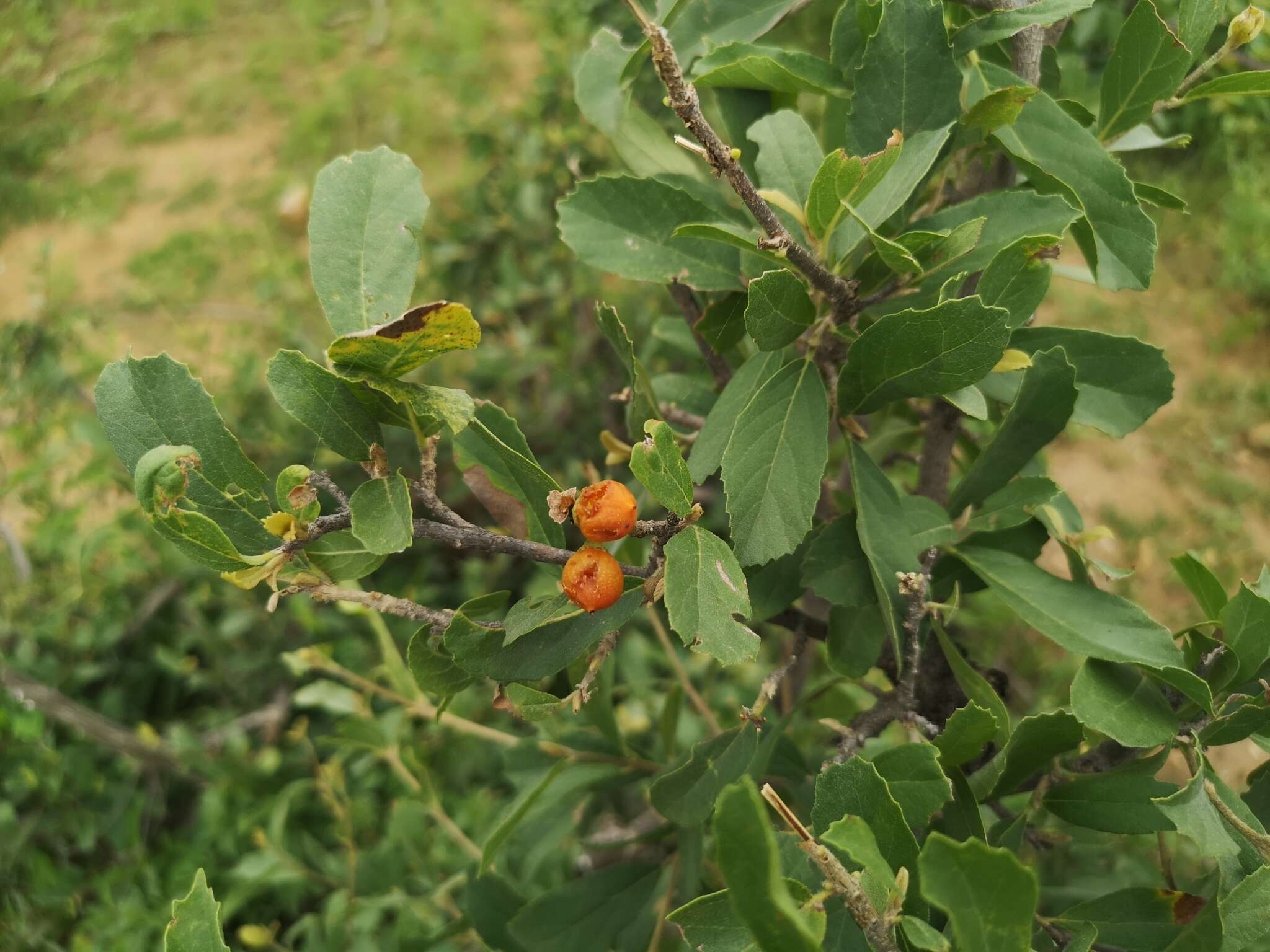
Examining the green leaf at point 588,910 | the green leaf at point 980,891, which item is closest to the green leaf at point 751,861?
the green leaf at point 980,891

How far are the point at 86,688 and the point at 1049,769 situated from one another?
2.24m

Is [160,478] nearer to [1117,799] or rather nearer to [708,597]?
[708,597]

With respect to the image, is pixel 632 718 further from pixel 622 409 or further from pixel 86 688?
pixel 86 688

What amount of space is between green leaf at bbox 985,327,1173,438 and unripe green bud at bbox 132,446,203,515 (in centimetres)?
67

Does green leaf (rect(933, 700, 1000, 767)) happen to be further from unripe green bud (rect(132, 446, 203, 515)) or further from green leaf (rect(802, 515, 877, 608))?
unripe green bud (rect(132, 446, 203, 515))

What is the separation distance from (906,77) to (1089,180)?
0.17m

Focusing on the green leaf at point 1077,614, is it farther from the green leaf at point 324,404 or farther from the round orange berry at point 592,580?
the green leaf at point 324,404

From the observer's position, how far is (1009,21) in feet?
2.40

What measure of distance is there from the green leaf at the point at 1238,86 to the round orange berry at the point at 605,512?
579 millimetres

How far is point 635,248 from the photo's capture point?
2.80 feet

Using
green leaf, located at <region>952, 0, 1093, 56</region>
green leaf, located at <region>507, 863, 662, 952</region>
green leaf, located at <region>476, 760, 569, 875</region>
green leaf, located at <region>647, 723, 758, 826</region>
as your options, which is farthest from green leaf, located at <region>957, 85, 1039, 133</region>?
green leaf, located at <region>507, 863, 662, 952</region>

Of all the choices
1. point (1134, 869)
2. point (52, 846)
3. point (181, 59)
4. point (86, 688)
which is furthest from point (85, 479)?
point (181, 59)

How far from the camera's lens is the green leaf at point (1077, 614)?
0.72 m

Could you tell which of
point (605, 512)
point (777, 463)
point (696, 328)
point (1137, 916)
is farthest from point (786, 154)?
point (1137, 916)
